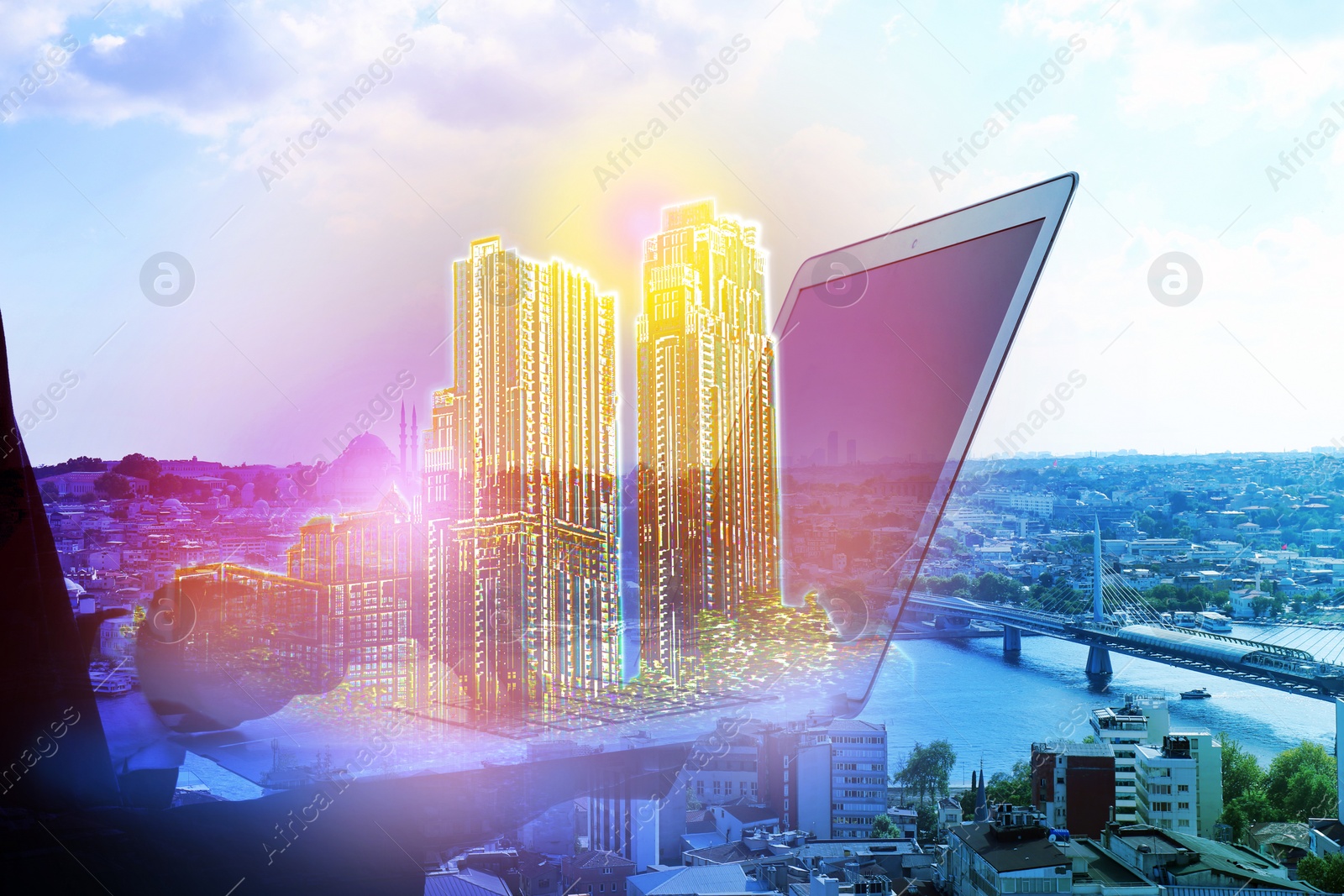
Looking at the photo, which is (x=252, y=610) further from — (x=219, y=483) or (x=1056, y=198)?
→ (x=1056, y=198)

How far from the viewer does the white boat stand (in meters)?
9.50

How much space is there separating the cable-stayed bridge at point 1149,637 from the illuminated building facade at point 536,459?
5283 millimetres

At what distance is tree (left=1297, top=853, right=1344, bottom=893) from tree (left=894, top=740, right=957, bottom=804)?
6.65ft

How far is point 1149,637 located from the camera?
28.7ft

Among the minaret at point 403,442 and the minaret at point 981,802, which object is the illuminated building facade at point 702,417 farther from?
the minaret at point 981,802

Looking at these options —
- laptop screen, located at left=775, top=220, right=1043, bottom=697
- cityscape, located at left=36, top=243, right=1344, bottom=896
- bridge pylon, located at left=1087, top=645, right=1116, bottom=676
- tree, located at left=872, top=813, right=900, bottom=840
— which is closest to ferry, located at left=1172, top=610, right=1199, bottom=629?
bridge pylon, located at left=1087, top=645, right=1116, bottom=676

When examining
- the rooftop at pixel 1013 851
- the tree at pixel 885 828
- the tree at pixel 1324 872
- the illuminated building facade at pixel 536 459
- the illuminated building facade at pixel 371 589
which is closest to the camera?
the illuminated building facade at pixel 536 459

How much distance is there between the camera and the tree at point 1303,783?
5184mm

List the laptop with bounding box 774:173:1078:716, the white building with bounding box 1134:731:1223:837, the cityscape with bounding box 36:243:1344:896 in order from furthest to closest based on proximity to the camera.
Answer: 1. the white building with bounding box 1134:731:1223:837
2. the cityscape with bounding box 36:243:1344:896
3. the laptop with bounding box 774:173:1078:716

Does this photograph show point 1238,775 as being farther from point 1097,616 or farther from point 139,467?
point 139,467

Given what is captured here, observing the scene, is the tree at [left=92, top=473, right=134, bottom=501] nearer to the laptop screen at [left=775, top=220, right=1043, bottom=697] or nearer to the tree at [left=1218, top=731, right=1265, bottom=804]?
the laptop screen at [left=775, top=220, right=1043, bottom=697]

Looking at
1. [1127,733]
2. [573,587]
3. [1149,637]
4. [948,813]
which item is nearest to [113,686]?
[573,587]

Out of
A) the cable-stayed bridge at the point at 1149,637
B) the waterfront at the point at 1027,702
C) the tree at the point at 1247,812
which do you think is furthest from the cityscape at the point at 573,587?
the cable-stayed bridge at the point at 1149,637

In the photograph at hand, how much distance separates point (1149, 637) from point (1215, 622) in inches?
55.5
